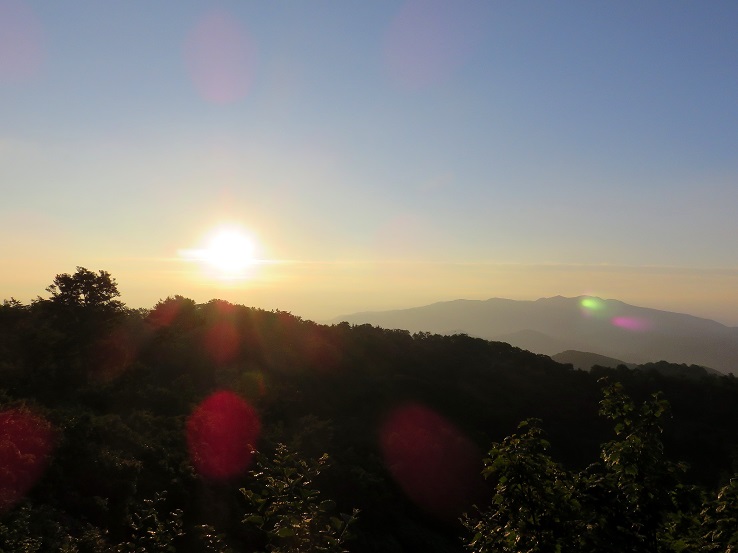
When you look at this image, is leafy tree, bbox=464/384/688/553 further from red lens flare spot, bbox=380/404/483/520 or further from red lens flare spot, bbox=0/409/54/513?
red lens flare spot, bbox=380/404/483/520

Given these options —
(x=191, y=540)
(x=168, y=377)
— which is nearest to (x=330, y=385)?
(x=168, y=377)

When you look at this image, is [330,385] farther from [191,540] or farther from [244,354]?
[191,540]

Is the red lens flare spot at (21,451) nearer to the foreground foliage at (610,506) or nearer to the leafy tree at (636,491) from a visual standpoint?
the foreground foliage at (610,506)

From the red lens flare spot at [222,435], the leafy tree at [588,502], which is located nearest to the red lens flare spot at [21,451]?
the red lens flare spot at [222,435]

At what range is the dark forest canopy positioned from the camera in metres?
10.6

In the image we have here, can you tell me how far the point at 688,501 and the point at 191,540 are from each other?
39.3ft

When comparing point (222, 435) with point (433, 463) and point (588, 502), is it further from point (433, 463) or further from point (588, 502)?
point (588, 502)

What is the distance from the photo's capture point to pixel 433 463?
26.8 meters

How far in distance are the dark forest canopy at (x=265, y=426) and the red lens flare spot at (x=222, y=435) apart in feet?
0.34

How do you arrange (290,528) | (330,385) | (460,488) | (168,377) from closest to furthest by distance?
(290,528), (460,488), (168,377), (330,385)

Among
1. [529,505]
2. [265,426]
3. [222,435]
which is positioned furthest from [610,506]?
[265,426]

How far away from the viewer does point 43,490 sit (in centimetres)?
1279

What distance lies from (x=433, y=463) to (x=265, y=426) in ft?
30.1

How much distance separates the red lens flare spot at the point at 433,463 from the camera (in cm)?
2350
